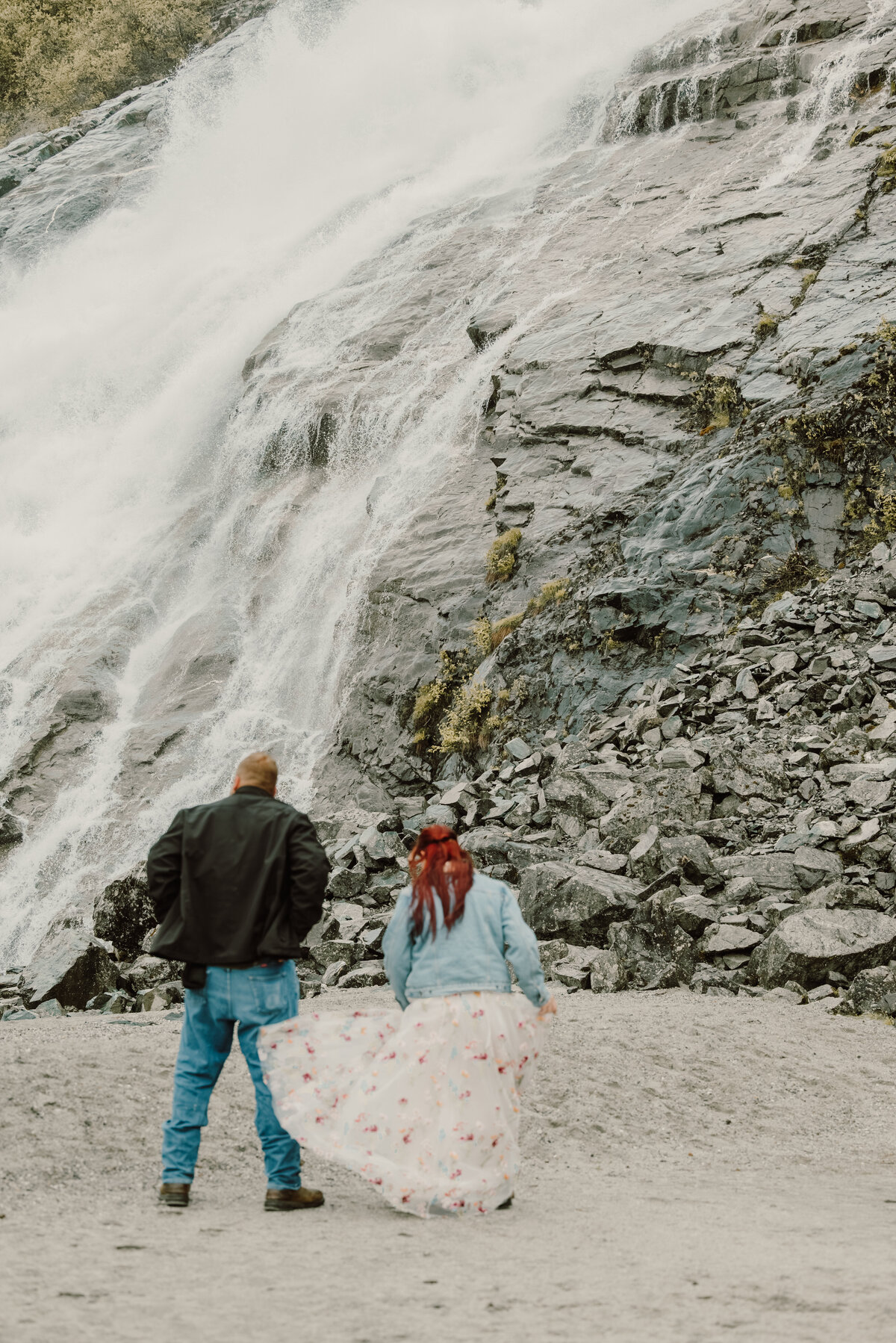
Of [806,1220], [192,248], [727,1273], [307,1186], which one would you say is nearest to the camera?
[727,1273]

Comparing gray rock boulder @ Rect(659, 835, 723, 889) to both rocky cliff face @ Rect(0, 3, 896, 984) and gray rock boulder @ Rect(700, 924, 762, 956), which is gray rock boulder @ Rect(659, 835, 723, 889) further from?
gray rock boulder @ Rect(700, 924, 762, 956)

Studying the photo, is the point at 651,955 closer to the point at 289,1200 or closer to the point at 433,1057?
the point at 433,1057

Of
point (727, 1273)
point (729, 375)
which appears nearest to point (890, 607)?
point (729, 375)

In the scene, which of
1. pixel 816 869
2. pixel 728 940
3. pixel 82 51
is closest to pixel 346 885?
pixel 728 940

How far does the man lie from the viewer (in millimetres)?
4484

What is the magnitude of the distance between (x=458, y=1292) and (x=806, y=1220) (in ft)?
6.10

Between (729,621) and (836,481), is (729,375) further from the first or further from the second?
(729,621)

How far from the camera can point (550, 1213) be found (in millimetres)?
4602

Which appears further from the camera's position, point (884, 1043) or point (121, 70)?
point (121, 70)

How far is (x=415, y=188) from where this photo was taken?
3238 cm

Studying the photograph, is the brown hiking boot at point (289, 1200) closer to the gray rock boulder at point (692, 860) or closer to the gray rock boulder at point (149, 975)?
the gray rock boulder at point (692, 860)

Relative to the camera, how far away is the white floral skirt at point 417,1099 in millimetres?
4418

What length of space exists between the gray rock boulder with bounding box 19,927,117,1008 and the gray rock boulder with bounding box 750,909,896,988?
6.06 metres

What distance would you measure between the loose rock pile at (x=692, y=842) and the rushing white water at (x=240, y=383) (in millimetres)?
4642
